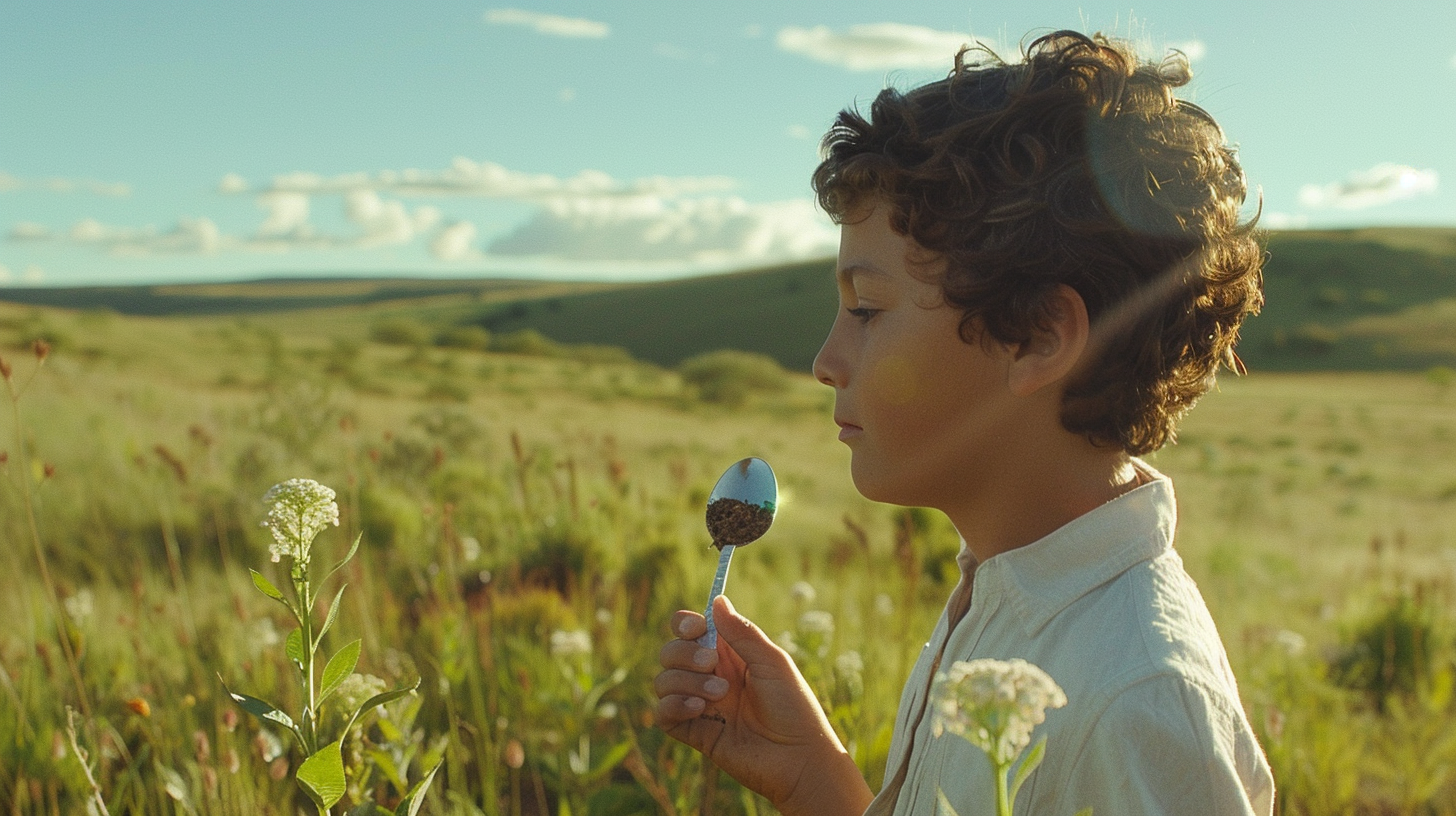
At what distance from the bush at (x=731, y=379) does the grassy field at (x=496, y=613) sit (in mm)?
19718

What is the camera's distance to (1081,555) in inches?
52.1

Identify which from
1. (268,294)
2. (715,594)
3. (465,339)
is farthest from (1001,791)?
(268,294)

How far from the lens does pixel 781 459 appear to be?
1781cm

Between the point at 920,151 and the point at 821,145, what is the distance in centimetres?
26

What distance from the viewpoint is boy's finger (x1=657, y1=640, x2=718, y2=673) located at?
4.78 ft

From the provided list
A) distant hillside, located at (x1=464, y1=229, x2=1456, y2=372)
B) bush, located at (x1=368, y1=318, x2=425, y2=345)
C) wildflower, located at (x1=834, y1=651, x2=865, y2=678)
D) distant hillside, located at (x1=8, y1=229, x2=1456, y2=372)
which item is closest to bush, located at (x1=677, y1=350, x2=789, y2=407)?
distant hillside, located at (x1=8, y1=229, x2=1456, y2=372)

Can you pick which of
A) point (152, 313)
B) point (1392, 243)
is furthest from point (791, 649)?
point (152, 313)

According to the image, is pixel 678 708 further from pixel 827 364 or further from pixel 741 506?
pixel 827 364

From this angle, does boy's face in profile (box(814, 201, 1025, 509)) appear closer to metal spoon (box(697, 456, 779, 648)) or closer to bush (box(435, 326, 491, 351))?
metal spoon (box(697, 456, 779, 648))

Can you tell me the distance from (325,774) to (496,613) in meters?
2.74

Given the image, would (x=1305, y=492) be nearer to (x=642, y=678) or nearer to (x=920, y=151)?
(x=642, y=678)

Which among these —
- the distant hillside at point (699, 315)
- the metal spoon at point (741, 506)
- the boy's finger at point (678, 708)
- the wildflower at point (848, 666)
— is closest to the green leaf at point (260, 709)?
the boy's finger at point (678, 708)

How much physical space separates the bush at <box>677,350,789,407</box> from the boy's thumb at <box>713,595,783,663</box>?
3130cm

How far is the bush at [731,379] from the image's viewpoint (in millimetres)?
34031
